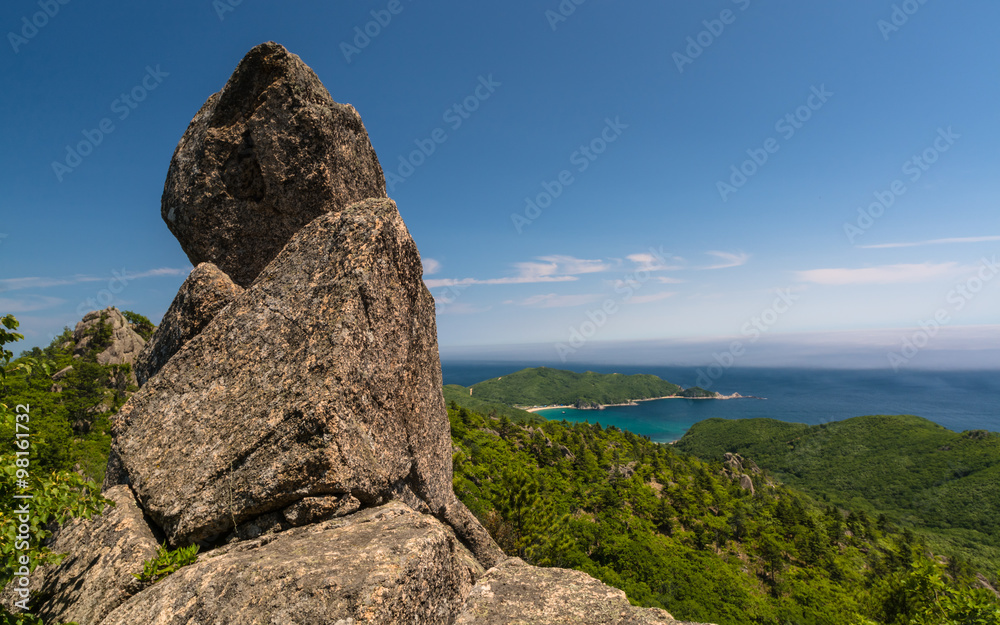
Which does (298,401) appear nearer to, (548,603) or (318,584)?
(318,584)

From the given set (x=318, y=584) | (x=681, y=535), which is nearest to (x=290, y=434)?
(x=318, y=584)

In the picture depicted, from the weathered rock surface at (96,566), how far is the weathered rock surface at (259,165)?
8.11 meters

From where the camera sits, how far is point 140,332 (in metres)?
87.4

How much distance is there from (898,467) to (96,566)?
703 ft

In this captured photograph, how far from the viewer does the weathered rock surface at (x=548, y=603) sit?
600 cm

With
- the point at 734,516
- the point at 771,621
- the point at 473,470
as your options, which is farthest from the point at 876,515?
the point at 473,470

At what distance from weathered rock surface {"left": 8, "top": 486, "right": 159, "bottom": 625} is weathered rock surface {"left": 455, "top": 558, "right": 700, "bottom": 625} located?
227 inches

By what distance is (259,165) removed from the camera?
44.1ft

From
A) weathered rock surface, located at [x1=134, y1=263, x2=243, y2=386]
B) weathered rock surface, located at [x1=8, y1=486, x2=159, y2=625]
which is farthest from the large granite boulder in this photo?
weathered rock surface, located at [x1=134, y1=263, x2=243, y2=386]

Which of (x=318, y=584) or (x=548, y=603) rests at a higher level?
(x=318, y=584)

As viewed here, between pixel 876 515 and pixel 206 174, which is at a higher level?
pixel 206 174

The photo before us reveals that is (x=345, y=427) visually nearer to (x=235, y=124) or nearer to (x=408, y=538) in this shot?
(x=408, y=538)

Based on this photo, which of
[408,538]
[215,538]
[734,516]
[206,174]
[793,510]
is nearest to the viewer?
[408,538]

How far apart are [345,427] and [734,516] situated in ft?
296
